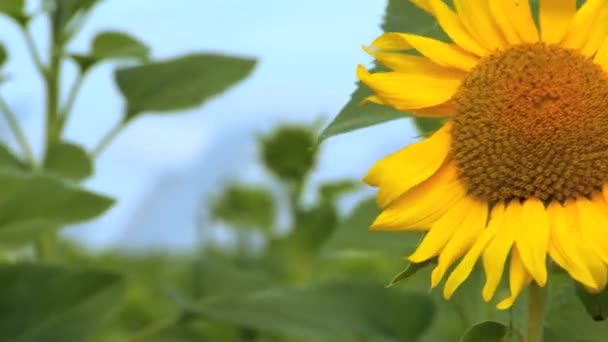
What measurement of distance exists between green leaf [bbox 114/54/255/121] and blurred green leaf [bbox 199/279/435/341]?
0.15 metres

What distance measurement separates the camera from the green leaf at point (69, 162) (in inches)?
29.1

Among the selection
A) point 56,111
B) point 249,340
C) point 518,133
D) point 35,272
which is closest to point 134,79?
point 56,111

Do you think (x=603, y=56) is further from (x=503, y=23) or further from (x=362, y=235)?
(x=362, y=235)

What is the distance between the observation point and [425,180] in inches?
17.4

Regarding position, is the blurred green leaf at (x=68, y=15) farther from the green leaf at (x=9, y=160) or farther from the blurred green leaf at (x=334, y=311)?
the blurred green leaf at (x=334, y=311)

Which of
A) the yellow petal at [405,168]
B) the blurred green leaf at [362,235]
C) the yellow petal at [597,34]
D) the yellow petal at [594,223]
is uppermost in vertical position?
the yellow petal at [597,34]

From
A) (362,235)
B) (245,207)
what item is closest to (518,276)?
(362,235)

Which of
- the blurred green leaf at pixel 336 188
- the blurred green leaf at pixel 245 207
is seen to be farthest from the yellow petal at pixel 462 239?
the blurred green leaf at pixel 245 207

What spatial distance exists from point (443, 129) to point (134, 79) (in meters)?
0.41

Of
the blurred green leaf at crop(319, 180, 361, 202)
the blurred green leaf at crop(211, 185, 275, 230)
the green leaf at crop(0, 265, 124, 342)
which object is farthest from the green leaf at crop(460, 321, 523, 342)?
the blurred green leaf at crop(211, 185, 275, 230)

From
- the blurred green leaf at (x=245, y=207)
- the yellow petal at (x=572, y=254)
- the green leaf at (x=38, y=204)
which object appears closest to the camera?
the yellow petal at (x=572, y=254)

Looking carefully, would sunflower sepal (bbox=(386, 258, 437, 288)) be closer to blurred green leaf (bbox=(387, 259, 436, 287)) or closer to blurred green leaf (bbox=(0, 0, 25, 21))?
blurred green leaf (bbox=(387, 259, 436, 287))

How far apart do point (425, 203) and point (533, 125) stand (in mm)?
51

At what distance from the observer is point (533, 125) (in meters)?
0.44
